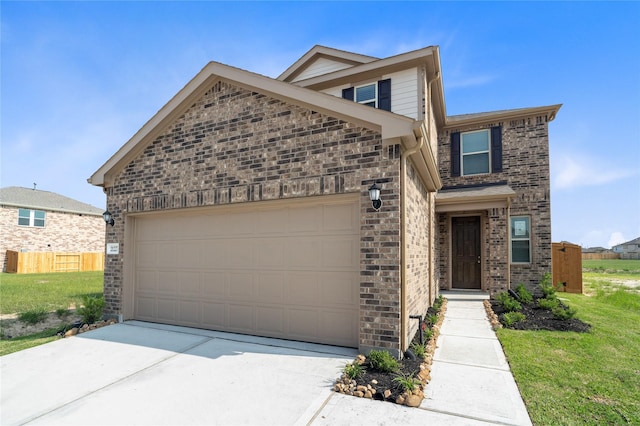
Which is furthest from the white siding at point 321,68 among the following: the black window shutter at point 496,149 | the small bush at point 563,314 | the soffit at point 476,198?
the small bush at point 563,314

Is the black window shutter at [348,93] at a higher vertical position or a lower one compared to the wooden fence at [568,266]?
higher

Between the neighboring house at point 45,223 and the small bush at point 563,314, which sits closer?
the small bush at point 563,314

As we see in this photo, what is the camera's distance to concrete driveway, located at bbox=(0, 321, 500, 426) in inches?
136

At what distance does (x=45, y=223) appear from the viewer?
24828 mm

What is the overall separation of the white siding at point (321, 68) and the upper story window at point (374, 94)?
148 centimetres

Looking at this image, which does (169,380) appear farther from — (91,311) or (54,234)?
(54,234)

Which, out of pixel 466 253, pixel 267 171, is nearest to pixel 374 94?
pixel 267 171

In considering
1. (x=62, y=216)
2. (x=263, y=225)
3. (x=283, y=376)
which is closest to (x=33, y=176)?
(x=62, y=216)

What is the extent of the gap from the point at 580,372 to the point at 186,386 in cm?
539

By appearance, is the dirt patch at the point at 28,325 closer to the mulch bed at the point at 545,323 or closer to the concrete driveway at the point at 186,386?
the concrete driveway at the point at 186,386

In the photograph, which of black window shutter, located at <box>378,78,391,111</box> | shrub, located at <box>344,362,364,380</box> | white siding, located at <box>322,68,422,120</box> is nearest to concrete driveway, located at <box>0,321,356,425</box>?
shrub, located at <box>344,362,364,380</box>

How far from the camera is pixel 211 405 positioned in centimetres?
368

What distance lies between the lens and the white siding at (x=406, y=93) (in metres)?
9.02

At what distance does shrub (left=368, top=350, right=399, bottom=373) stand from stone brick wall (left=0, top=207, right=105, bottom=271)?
2814cm
